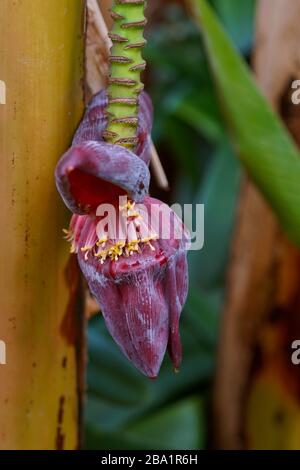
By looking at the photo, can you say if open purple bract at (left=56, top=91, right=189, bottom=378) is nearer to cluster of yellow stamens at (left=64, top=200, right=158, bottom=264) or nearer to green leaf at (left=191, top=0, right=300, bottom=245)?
cluster of yellow stamens at (left=64, top=200, right=158, bottom=264)

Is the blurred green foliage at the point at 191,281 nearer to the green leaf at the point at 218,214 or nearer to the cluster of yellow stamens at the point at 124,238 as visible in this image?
the green leaf at the point at 218,214

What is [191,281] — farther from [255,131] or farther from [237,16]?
[255,131]

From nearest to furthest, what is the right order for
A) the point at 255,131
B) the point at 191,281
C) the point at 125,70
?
the point at 125,70, the point at 255,131, the point at 191,281

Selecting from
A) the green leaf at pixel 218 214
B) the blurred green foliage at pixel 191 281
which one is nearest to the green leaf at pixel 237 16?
the blurred green foliage at pixel 191 281

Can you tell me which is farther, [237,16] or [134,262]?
[237,16]

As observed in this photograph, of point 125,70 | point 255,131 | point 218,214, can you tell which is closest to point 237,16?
point 218,214

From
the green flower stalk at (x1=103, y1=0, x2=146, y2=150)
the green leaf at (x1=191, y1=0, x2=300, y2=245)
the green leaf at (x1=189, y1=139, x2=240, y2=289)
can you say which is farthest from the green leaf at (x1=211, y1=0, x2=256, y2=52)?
the green flower stalk at (x1=103, y1=0, x2=146, y2=150)

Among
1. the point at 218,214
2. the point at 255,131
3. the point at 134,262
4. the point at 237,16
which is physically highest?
the point at 237,16
